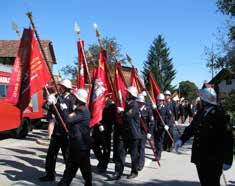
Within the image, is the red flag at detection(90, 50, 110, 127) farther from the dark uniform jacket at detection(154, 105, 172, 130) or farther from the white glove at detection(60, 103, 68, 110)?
the dark uniform jacket at detection(154, 105, 172, 130)

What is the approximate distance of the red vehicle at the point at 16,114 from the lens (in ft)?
39.0

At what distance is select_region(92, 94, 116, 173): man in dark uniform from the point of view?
8.67 m

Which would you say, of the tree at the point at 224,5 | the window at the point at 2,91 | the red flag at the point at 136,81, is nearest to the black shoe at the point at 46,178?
the red flag at the point at 136,81

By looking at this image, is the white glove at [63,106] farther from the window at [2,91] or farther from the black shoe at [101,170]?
the window at [2,91]

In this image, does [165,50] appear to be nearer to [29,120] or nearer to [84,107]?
[29,120]

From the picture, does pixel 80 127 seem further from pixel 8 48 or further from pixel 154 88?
pixel 8 48

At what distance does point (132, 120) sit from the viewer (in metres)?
7.76

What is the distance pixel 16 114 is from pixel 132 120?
4262 mm

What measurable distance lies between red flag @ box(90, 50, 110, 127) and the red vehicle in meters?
1.93

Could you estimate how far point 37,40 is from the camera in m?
7.64

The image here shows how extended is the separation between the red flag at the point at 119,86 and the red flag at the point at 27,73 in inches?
72.6

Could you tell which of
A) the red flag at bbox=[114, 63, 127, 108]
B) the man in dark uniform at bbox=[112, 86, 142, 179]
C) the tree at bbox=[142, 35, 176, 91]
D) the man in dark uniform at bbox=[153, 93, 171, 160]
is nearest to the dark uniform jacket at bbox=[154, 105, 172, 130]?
the man in dark uniform at bbox=[153, 93, 171, 160]

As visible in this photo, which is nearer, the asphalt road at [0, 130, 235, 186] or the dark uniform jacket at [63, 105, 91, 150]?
the dark uniform jacket at [63, 105, 91, 150]

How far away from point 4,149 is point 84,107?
6.19 meters
